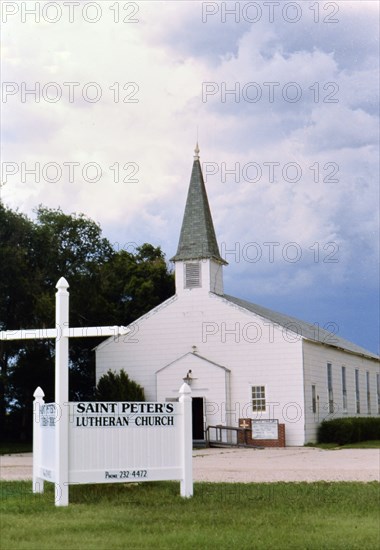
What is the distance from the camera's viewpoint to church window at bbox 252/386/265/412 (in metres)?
38.3

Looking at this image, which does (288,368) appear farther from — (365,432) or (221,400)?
(365,432)

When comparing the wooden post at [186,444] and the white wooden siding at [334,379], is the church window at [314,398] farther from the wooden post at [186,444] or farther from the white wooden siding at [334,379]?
the wooden post at [186,444]

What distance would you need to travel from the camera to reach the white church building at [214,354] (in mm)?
38219

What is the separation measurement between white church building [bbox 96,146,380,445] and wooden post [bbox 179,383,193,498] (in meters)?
24.2

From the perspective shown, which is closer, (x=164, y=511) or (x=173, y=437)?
(x=164, y=511)

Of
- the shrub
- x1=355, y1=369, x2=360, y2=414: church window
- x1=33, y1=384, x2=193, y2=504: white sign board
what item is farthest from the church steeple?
x1=33, y1=384, x2=193, y2=504: white sign board

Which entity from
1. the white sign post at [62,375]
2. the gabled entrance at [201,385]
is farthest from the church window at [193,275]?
the white sign post at [62,375]

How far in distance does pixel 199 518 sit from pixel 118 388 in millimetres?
27810

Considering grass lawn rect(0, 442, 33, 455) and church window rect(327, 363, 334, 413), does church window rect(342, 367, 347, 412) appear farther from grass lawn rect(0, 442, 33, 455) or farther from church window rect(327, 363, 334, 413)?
grass lawn rect(0, 442, 33, 455)

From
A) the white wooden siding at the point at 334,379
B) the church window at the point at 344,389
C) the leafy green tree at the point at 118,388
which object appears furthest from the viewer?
the church window at the point at 344,389

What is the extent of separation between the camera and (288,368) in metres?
38.2

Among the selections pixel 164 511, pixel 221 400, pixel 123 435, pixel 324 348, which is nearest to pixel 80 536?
pixel 164 511

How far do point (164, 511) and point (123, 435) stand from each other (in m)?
2.05

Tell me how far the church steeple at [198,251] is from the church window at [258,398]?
5.05 meters
